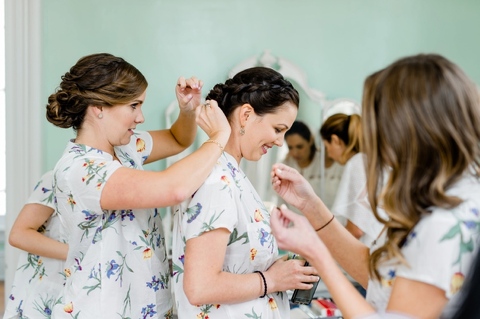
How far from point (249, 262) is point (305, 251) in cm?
41

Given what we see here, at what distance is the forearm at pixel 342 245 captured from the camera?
1568 mm

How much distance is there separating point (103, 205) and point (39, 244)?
1.83ft

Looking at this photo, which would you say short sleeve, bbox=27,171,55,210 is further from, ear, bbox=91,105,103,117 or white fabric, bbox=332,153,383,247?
white fabric, bbox=332,153,383,247

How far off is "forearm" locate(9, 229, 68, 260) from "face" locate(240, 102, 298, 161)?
72 centimetres

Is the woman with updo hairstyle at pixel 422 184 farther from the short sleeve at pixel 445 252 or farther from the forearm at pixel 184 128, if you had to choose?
the forearm at pixel 184 128

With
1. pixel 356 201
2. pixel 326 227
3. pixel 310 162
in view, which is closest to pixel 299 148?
pixel 310 162

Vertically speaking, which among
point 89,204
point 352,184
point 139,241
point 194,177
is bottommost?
point 352,184

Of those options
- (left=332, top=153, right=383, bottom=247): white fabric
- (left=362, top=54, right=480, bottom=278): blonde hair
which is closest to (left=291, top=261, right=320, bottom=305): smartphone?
(left=362, top=54, right=480, bottom=278): blonde hair

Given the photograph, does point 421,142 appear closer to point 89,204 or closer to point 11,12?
point 89,204

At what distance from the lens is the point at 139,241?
180 cm

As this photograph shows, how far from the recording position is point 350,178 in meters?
3.24

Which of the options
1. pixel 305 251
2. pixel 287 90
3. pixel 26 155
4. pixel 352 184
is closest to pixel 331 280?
pixel 305 251

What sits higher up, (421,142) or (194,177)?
(421,142)

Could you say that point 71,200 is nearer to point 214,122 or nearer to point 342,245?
point 214,122
